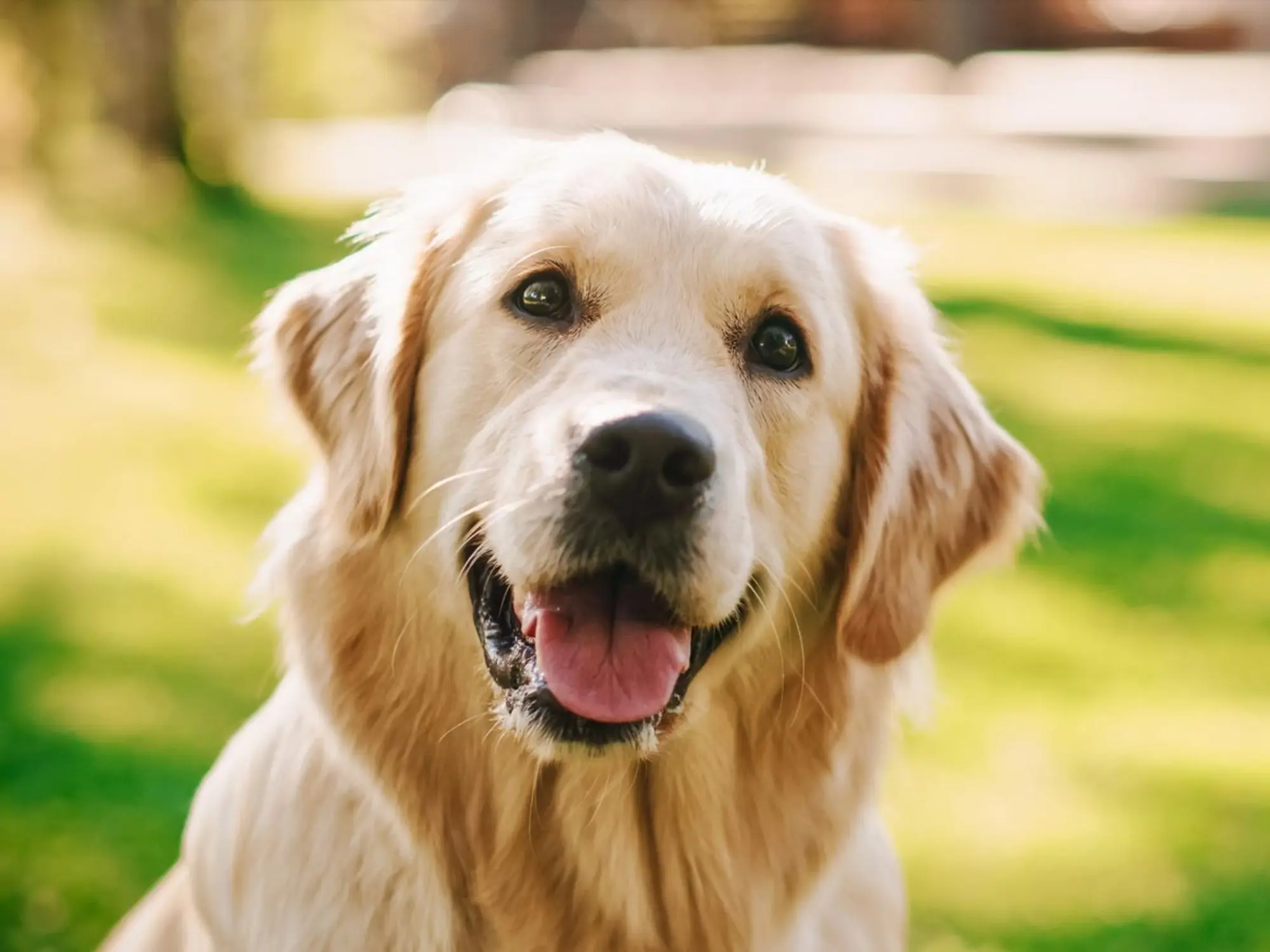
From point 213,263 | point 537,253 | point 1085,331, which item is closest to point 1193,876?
point 537,253

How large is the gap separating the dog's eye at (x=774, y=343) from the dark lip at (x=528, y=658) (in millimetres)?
398

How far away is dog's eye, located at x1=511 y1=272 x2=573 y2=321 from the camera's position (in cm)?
258

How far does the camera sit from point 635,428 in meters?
2.17

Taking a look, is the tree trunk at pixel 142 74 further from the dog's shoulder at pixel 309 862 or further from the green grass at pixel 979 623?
the dog's shoulder at pixel 309 862

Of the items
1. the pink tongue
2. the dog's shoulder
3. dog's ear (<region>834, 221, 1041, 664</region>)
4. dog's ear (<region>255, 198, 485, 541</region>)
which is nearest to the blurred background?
dog's ear (<region>255, 198, 485, 541</region>)

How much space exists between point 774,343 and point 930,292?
288 inches

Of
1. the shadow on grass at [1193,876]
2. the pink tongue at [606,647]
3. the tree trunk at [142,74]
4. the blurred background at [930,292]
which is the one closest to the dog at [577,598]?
the pink tongue at [606,647]

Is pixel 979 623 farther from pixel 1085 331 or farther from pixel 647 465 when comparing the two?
pixel 1085 331

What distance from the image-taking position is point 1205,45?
55.3ft

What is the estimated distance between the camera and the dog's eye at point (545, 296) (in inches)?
102

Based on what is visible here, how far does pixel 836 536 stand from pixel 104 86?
422 inches

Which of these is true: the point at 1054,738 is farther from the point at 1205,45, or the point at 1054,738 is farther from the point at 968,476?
the point at 1205,45

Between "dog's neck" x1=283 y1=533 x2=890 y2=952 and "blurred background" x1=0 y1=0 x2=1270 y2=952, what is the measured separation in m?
0.54

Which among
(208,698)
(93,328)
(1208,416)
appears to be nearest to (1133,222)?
(1208,416)
